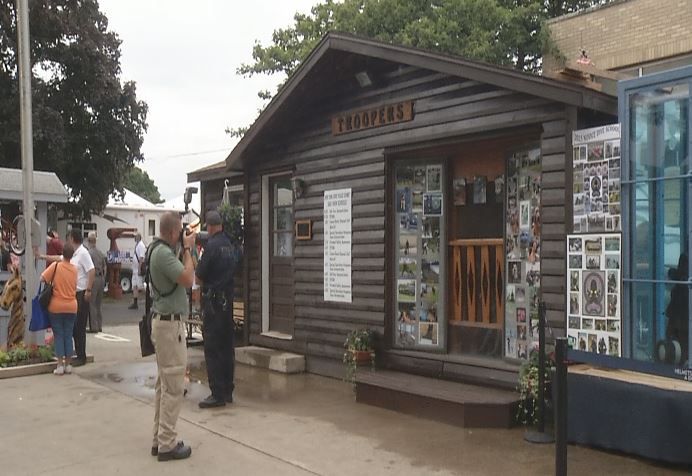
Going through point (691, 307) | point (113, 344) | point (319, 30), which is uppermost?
point (319, 30)

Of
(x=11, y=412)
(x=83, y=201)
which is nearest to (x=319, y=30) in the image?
(x=83, y=201)

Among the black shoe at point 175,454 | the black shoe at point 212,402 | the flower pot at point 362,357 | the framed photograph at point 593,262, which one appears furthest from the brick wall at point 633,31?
the black shoe at point 175,454

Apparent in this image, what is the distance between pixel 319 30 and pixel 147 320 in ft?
65.1

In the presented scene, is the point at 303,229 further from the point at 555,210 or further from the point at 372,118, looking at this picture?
the point at 555,210

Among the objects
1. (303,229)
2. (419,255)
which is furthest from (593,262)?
(303,229)

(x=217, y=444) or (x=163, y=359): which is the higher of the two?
(x=163, y=359)

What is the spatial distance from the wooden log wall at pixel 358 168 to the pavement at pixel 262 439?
96cm

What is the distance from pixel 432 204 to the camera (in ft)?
25.0

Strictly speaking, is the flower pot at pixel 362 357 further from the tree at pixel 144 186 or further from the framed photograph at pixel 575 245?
the tree at pixel 144 186

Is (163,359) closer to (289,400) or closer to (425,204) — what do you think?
(289,400)

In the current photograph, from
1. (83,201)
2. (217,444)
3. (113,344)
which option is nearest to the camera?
(217,444)

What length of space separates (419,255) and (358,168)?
1341mm

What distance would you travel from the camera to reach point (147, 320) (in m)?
5.96

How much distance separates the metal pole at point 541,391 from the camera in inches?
218
